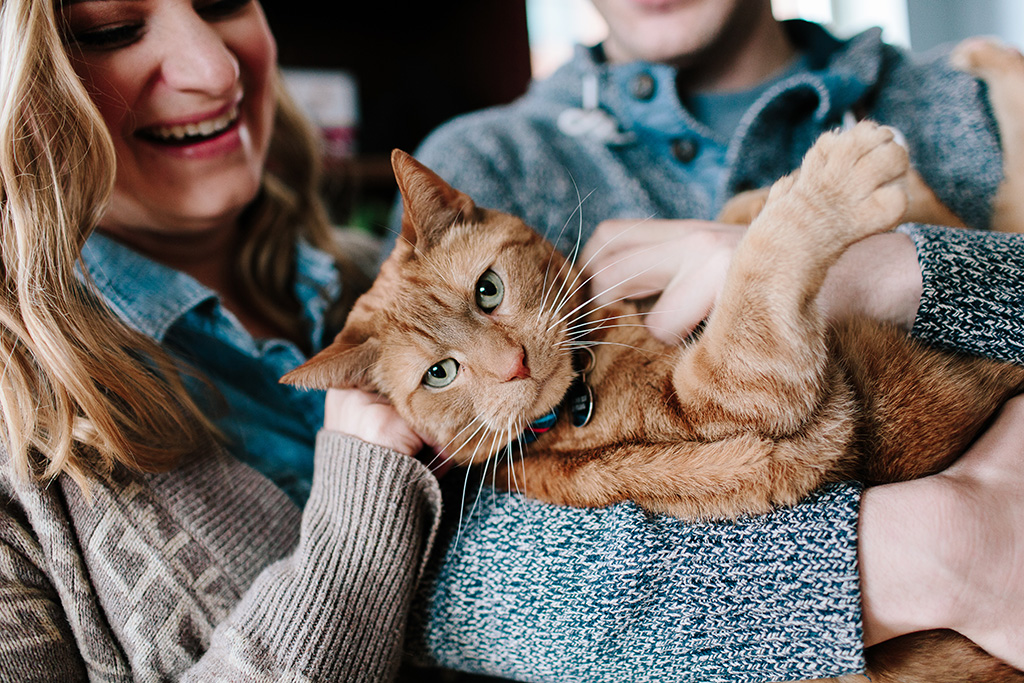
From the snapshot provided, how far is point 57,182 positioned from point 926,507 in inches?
53.3

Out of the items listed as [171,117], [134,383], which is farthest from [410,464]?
[171,117]

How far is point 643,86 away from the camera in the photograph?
4.70 ft

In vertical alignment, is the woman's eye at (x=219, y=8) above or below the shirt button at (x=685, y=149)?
above

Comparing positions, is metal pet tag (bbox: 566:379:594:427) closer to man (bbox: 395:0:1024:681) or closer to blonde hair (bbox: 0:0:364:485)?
man (bbox: 395:0:1024:681)

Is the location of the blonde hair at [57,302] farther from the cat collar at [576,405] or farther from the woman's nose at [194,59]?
the cat collar at [576,405]

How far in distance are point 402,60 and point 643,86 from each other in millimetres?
1692

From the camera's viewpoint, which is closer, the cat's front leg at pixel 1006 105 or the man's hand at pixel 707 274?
the man's hand at pixel 707 274

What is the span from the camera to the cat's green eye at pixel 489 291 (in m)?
1.06

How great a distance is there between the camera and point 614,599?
88 centimetres

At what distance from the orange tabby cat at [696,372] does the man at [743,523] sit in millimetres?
52

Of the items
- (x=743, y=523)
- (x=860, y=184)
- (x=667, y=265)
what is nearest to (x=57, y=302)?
(x=667, y=265)

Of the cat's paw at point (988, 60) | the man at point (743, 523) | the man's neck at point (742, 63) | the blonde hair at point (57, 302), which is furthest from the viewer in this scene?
the man's neck at point (742, 63)

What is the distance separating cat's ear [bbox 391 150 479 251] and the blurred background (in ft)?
4.97

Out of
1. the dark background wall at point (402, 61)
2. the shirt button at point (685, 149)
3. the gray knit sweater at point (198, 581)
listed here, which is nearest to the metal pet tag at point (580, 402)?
the gray knit sweater at point (198, 581)
